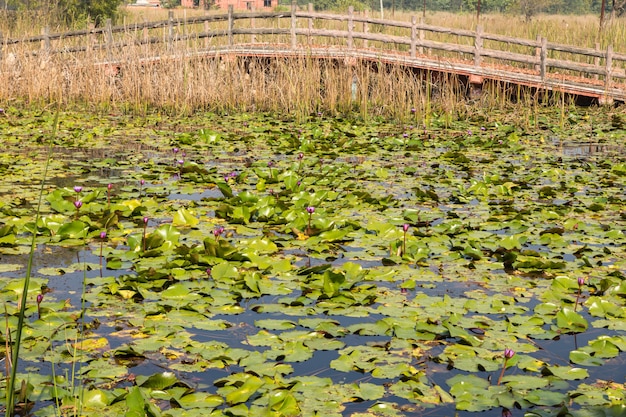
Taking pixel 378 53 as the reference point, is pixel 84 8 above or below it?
above

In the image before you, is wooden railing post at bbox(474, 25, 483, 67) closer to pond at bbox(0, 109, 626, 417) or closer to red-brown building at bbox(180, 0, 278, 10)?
pond at bbox(0, 109, 626, 417)

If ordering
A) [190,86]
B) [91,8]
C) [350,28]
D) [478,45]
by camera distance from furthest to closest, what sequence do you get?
[91,8] < [350,28] < [478,45] < [190,86]

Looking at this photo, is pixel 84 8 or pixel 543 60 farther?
pixel 84 8

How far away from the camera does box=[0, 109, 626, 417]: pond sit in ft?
8.73

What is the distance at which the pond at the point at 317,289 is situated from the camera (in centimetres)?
266

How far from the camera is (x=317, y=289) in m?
Answer: 3.73

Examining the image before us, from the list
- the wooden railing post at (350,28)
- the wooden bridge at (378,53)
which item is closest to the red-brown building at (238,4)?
the wooden bridge at (378,53)

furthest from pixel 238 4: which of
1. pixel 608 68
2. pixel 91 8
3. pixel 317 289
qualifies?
pixel 317 289

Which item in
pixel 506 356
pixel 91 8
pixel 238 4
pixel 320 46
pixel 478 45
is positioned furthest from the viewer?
pixel 238 4

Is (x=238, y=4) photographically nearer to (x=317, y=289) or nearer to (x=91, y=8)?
(x=91, y=8)

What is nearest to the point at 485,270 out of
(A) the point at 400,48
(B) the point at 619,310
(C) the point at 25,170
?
(B) the point at 619,310

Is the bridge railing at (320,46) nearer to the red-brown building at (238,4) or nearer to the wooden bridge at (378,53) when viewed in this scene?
the wooden bridge at (378,53)

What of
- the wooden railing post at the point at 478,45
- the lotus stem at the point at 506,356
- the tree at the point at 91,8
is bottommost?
the lotus stem at the point at 506,356

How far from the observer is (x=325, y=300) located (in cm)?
363
